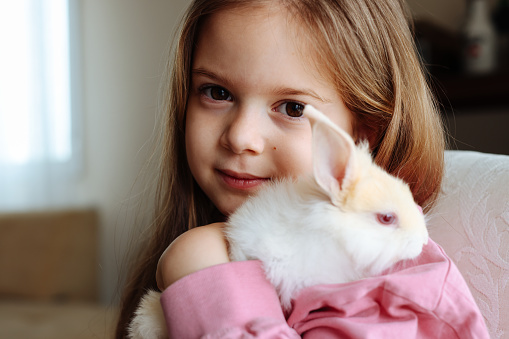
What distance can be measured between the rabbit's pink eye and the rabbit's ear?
51 mm

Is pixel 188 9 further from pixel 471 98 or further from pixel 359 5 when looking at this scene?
pixel 471 98

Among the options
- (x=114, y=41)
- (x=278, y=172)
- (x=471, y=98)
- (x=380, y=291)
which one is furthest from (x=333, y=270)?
(x=114, y=41)

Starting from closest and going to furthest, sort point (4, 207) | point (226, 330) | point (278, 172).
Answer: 1. point (226, 330)
2. point (278, 172)
3. point (4, 207)

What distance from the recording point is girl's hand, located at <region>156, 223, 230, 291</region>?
2.15ft

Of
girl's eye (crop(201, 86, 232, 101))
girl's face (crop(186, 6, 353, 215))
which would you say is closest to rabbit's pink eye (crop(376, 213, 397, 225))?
girl's face (crop(186, 6, 353, 215))

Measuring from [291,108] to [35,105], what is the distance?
8.40 feet

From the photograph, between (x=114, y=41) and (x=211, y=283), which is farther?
(x=114, y=41)

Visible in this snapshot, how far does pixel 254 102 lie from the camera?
820mm

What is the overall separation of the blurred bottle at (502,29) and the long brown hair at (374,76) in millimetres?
1532

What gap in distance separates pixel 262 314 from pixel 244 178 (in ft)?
1.00

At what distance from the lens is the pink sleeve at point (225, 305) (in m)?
0.58

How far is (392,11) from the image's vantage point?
37.5 inches

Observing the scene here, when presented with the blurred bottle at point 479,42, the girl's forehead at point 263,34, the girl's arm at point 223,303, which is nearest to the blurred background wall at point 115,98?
the blurred bottle at point 479,42

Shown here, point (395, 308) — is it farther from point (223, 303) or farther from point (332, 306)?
point (223, 303)
